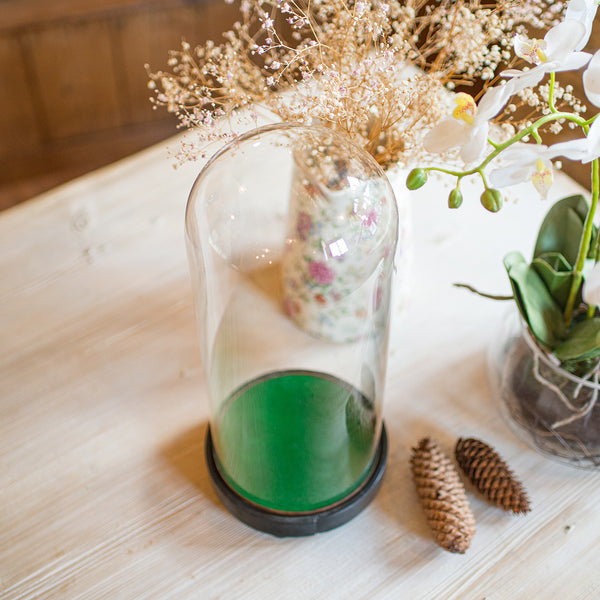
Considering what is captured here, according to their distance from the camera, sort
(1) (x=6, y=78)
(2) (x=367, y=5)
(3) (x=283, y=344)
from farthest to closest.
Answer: (1) (x=6, y=78)
(3) (x=283, y=344)
(2) (x=367, y=5)

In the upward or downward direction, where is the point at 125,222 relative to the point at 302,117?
downward

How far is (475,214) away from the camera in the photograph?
3.39 ft

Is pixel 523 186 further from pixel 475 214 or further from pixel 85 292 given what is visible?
pixel 85 292

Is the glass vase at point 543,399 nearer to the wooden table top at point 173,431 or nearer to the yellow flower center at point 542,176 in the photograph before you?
the wooden table top at point 173,431

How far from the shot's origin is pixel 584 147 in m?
0.48

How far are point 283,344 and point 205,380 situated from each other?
0.11 metres

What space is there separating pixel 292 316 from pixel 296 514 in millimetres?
243

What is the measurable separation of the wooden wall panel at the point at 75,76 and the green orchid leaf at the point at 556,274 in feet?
5.72

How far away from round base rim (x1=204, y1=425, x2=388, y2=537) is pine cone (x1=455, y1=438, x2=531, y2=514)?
0.30 feet

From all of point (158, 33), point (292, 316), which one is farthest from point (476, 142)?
point (158, 33)

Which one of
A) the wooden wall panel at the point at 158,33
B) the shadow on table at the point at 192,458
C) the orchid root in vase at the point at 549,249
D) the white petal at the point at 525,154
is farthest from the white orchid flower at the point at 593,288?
the wooden wall panel at the point at 158,33

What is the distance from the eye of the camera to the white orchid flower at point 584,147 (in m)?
0.48

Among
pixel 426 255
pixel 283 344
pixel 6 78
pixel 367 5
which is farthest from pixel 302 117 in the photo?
pixel 6 78

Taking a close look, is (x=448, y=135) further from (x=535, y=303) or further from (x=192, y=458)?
(x=192, y=458)
